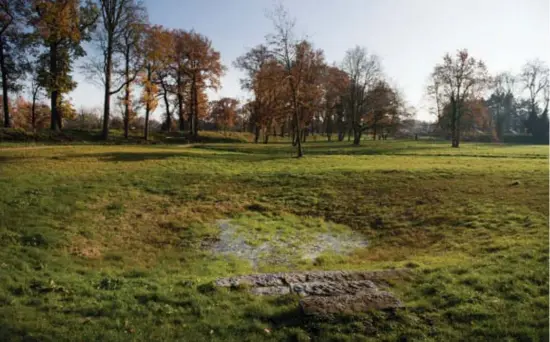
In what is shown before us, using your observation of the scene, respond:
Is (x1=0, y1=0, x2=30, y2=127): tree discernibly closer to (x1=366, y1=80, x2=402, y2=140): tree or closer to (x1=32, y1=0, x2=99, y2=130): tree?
(x1=32, y1=0, x2=99, y2=130): tree

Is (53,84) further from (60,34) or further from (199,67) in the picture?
(199,67)

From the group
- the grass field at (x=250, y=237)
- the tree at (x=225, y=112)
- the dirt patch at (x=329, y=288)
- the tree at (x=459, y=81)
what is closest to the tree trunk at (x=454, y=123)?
the tree at (x=459, y=81)

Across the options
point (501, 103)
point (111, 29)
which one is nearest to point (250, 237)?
point (111, 29)

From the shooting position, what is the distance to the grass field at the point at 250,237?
253 inches

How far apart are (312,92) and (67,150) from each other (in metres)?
21.2

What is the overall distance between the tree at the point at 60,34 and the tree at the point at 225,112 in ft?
85.9

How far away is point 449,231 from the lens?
13.1 metres

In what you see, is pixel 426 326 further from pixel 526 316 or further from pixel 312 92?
pixel 312 92

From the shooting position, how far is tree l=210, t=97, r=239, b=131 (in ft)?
203

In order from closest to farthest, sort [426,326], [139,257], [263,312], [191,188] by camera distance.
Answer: [426,326] < [263,312] < [139,257] < [191,188]

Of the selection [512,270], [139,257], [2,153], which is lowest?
[139,257]

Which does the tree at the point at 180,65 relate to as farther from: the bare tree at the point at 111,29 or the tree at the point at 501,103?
the tree at the point at 501,103

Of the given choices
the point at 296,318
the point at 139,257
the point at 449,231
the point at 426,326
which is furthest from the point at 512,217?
the point at 139,257

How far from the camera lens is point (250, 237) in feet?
44.3
